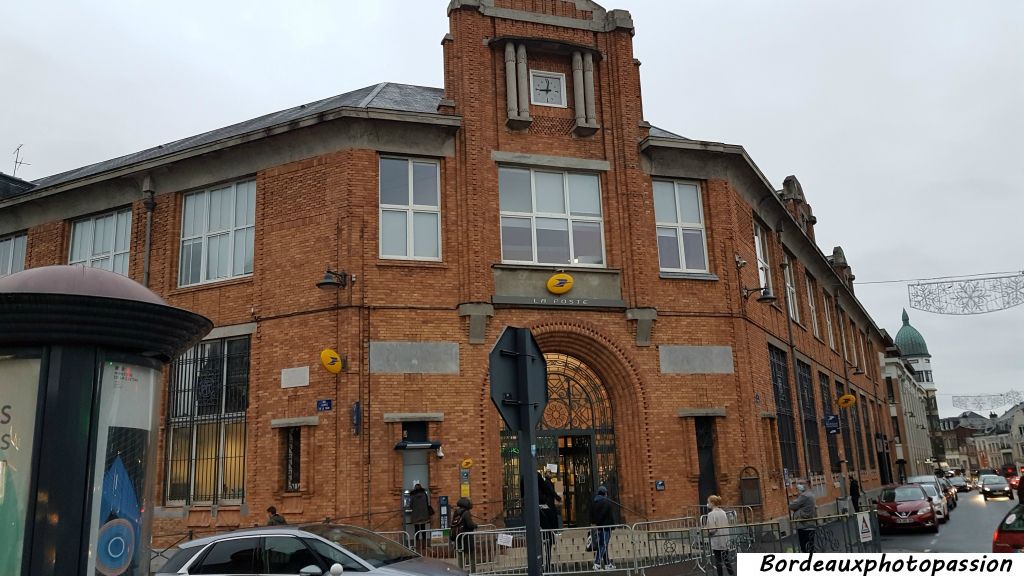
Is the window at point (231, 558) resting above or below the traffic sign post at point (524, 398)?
below

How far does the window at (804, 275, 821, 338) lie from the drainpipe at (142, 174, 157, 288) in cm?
2114

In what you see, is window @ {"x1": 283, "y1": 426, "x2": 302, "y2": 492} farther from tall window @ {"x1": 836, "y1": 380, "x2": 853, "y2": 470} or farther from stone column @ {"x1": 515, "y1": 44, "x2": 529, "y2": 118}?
tall window @ {"x1": 836, "y1": 380, "x2": 853, "y2": 470}

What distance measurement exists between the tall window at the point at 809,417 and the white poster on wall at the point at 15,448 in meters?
22.4

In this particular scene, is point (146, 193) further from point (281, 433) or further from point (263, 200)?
point (281, 433)

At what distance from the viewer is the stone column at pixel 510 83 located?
1822cm

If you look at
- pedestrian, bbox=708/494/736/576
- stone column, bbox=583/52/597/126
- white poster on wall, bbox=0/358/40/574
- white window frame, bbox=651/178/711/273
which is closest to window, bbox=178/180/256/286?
stone column, bbox=583/52/597/126

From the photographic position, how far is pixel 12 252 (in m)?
22.1

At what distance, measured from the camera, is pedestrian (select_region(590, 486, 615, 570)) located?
1302 cm

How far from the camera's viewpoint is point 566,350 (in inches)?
706

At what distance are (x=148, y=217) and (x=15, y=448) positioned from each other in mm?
15695

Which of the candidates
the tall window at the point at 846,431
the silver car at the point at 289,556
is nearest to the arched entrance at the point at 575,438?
the silver car at the point at 289,556

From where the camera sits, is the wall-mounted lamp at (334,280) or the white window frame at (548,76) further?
the white window frame at (548,76)

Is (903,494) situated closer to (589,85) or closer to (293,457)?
(589,85)

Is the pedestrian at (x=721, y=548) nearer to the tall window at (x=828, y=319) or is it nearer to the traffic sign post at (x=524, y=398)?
the traffic sign post at (x=524, y=398)
